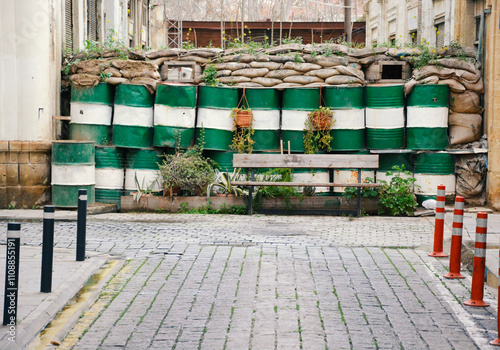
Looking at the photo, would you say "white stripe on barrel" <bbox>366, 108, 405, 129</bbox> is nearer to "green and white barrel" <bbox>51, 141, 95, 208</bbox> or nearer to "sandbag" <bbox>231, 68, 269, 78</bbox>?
"sandbag" <bbox>231, 68, 269, 78</bbox>

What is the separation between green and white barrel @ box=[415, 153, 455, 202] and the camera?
12.3m

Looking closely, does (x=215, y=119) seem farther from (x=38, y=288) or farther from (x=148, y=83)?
(x=38, y=288)

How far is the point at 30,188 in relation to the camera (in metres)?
12.0

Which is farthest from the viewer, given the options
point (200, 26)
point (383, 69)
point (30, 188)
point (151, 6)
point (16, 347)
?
point (200, 26)

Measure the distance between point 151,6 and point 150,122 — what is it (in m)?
16.1

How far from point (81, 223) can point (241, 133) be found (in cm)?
563

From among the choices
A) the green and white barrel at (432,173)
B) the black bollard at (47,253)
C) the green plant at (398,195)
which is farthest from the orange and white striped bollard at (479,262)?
the green and white barrel at (432,173)

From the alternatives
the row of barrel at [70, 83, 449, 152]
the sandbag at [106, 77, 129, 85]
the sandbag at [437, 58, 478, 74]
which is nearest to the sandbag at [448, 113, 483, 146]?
the row of barrel at [70, 83, 449, 152]

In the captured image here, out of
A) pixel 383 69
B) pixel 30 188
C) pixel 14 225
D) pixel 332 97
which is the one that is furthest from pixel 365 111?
pixel 14 225

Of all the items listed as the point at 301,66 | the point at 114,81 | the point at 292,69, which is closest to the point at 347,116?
the point at 301,66

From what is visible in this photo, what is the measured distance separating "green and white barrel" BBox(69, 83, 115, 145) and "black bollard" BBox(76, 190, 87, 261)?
17.5 feet

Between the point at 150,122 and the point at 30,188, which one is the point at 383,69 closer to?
the point at 150,122

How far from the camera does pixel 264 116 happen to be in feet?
41.7

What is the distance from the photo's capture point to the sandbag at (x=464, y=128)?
1243 centimetres
